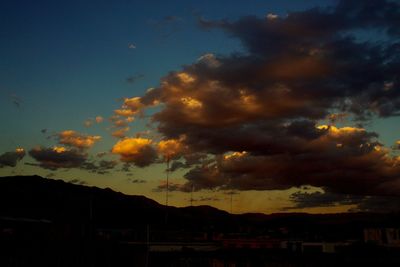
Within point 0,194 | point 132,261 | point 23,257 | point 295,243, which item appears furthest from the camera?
point 0,194


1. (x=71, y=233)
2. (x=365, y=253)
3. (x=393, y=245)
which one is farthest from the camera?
(x=393, y=245)

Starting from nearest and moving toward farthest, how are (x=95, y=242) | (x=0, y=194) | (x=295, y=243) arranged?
(x=95, y=242) → (x=295, y=243) → (x=0, y=194)

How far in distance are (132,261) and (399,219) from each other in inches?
6957

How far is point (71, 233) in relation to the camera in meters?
21.0

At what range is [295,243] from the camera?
114 meters

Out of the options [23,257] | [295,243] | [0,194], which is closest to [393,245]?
[295,243]

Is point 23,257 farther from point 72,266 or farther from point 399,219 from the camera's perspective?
point 399,219

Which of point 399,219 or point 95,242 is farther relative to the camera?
point 399,219

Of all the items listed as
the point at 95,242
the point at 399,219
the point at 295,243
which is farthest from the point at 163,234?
the point at 95,242

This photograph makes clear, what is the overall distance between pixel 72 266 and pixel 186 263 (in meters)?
26.1

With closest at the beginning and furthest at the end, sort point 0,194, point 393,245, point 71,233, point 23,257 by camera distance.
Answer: point 23,257
point 71,233
point 393,245
point 0,194

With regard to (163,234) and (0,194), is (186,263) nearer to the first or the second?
(163,234)

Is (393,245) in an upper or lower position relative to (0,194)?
lower

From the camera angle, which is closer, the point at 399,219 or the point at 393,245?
the point at 393,245
